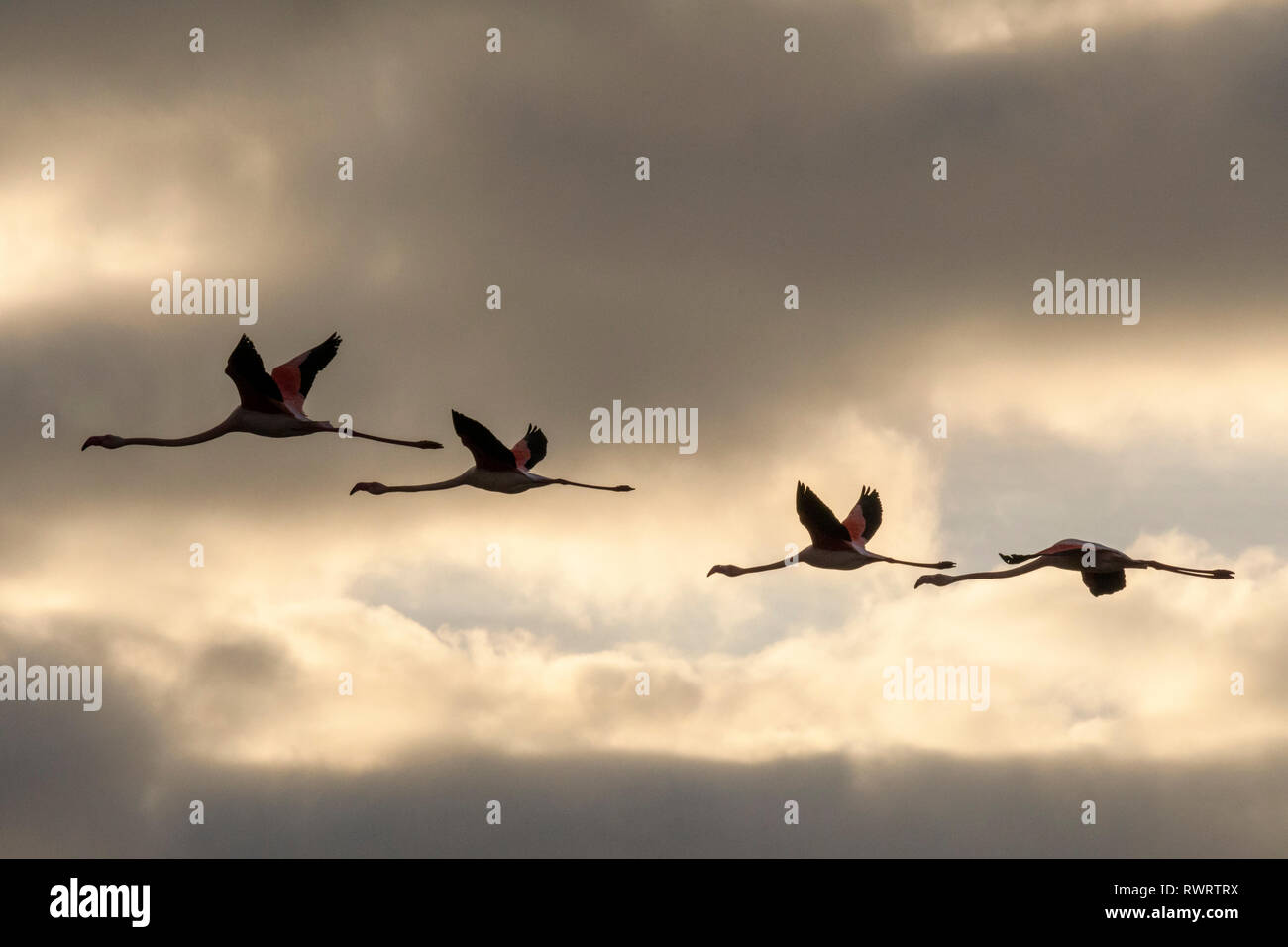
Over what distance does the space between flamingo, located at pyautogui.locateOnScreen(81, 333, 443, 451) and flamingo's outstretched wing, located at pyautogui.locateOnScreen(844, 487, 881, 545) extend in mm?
8417

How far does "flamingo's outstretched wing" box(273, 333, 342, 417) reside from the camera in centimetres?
3881

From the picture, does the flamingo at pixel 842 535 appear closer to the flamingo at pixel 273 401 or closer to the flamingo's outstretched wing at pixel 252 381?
the flamingo at pixel 273 401

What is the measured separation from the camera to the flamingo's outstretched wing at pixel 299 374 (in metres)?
38.8

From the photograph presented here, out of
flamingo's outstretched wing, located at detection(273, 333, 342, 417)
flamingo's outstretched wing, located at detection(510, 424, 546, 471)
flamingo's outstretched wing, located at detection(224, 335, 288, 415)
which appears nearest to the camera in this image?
flamingo's outstretched wing, located at detection(224, 335, 288, 415)

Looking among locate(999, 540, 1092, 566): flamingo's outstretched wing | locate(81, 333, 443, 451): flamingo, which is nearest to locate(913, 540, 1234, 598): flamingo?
locate(999, 540, 1092, 566): flamingo's outstretched wing

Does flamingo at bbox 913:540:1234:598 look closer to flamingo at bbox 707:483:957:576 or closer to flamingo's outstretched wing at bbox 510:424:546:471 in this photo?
flamingo at bbox 707:483:957:576

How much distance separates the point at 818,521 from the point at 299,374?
35.2 feet

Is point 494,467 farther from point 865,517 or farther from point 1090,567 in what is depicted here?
point 1090,567

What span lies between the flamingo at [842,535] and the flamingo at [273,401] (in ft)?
24.8

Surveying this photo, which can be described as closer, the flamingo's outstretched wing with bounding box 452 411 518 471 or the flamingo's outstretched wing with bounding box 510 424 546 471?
the flamingo's outstretched wing with bounding box 452 411 518 471

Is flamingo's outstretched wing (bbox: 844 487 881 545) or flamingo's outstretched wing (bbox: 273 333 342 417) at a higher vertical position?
flamingo's outstretched wing (bbox: 273 333 342 417)
